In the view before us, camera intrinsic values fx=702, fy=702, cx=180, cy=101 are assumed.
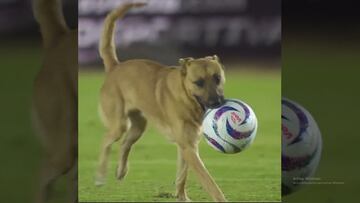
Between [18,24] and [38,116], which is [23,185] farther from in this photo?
[18,24]

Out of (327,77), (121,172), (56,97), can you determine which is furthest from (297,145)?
(56,97)

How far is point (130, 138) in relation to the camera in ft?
15.2

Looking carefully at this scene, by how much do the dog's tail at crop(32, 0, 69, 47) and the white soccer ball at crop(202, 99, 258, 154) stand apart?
117 cm

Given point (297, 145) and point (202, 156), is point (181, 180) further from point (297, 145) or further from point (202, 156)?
point (297, 145)

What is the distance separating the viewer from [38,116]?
4.81 m

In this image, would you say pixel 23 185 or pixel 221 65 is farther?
pixel 23 185

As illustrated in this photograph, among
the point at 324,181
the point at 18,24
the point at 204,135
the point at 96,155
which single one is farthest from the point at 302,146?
the point at 18,24

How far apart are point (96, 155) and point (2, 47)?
101 cm

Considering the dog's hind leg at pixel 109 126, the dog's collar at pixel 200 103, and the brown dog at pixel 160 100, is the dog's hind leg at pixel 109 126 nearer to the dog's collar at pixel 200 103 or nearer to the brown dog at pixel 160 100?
the brown dog at pixel 160 100

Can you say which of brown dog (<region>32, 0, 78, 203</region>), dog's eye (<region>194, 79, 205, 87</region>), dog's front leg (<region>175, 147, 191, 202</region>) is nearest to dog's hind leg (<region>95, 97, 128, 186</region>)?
brown dog (<region>32, 0, 78, 203</region>)

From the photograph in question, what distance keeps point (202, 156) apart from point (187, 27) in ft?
2.77

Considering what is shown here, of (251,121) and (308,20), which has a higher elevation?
(308,20)

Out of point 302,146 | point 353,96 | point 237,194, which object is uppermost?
point 353,96

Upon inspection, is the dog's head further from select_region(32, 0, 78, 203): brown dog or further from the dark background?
select_region(32, 0, 78, 203): brown dog
